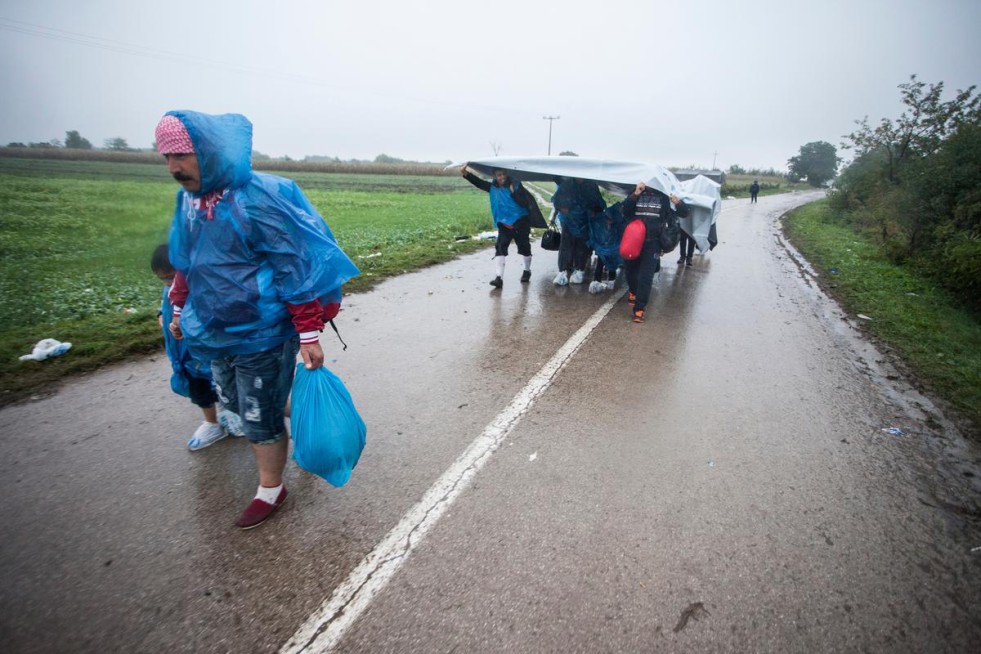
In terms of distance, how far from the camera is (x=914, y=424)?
11.8 ft

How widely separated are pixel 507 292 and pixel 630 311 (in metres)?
1.86

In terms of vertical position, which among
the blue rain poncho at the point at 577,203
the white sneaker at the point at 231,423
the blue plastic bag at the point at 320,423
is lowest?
the white sneaker at the point at 231,423

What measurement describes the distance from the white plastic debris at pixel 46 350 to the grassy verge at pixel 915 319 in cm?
789

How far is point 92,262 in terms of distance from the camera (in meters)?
8.14

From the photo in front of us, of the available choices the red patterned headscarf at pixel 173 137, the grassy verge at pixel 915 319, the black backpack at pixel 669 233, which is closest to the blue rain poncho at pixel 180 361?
the red patterned headscarf at pixel 173 137

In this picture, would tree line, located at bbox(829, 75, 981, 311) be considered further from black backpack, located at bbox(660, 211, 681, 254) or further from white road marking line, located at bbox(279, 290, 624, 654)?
white road marking line, located at bbox(279, 290, 624, 654)

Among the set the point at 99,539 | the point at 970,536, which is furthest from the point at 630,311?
the point at 99,539

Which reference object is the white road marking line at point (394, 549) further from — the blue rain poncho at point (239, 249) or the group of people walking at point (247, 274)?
the blue rain poncho at point (239, 249)

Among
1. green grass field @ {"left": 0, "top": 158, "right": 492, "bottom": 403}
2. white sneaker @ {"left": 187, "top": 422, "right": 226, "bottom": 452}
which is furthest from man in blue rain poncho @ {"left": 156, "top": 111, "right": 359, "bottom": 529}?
green grass field @ {"left": 0, "top": 158, "right": 492, "bottom": 403}

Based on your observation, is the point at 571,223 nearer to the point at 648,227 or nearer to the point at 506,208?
the point at 506,208

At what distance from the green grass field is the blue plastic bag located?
1576mm

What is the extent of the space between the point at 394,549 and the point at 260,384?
1.08 metres

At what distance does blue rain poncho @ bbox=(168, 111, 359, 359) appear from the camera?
6.59 ft

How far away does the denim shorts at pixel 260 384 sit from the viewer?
2285 millimetres
